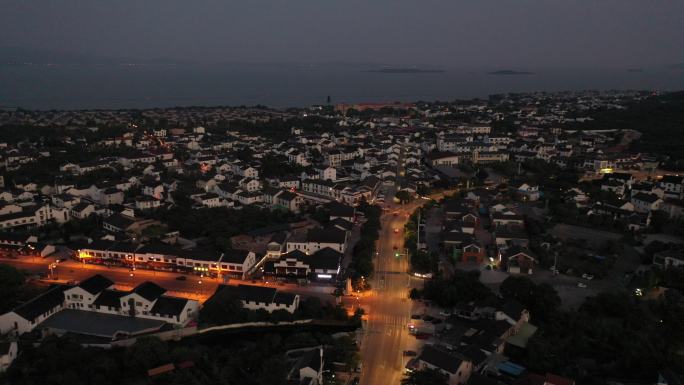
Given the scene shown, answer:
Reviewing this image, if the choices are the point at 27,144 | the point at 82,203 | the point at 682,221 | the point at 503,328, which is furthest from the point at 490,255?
the point at 27,144

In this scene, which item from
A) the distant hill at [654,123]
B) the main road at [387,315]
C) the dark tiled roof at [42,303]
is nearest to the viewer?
the main road at [387,315]

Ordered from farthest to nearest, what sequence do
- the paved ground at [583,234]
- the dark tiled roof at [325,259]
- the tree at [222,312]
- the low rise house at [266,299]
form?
the paved ground at [583,234]
the dark tiled roof at [325,259]
the low rise house at [266,299]
the tree at [222,312]

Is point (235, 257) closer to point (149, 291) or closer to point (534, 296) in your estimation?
point (149, 291)

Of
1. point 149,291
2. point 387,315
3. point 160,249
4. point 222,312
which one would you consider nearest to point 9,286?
point 149,291

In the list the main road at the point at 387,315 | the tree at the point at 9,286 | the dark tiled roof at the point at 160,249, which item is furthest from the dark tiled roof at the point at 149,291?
the main road at the point at 387,315

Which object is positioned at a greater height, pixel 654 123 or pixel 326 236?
pixel 654 123

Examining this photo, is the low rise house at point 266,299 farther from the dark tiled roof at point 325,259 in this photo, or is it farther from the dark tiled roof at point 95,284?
the dark tiled roof at point 95,284
